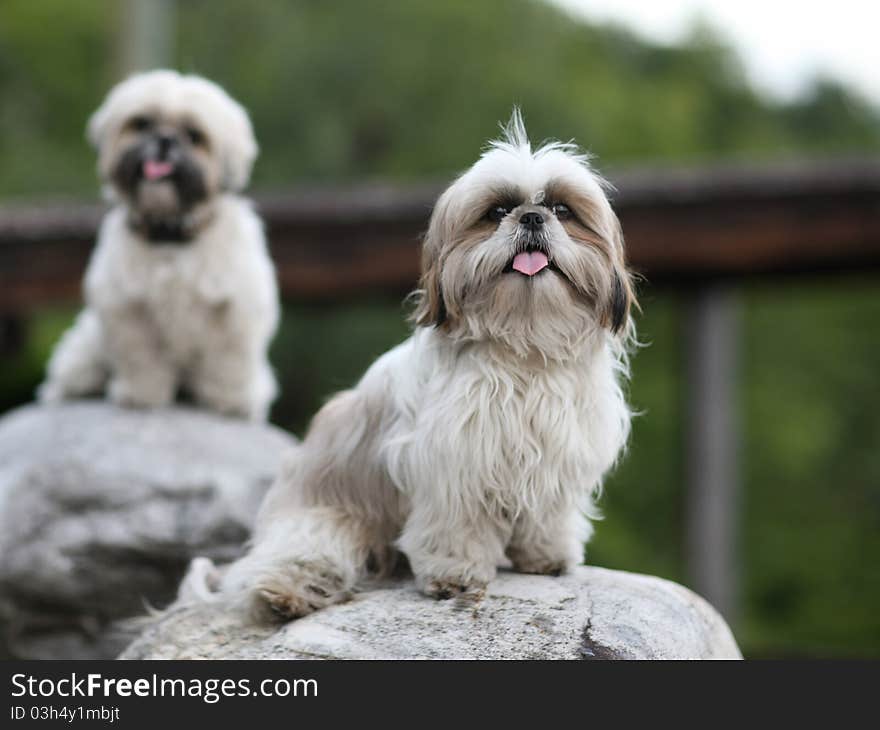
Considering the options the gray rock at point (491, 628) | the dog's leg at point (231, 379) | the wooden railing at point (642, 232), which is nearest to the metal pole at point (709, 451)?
the wooden railing at point (642, 232)

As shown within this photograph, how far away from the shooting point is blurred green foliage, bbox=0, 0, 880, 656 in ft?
61.0

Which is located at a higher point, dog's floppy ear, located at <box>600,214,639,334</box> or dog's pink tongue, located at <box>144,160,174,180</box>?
dog's pink tongue, located at <box>144,160,174,180</box>

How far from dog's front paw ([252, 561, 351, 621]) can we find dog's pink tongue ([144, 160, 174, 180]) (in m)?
2.64

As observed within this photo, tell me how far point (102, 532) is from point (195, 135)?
7.39 feet

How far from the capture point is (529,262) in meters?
3.80

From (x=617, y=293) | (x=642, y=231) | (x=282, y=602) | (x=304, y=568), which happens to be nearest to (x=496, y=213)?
(x=617, y=293)

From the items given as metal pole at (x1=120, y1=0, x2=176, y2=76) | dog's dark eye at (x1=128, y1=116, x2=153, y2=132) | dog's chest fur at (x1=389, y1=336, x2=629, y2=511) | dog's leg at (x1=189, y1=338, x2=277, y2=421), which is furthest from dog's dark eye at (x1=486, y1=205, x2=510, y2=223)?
metal pole at (x1=120, y1=0, x2=176, y2=76)

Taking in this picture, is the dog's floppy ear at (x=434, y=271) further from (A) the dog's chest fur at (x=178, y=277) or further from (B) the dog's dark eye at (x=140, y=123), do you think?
(B) the dog's dark eye at (x=140, y=123)

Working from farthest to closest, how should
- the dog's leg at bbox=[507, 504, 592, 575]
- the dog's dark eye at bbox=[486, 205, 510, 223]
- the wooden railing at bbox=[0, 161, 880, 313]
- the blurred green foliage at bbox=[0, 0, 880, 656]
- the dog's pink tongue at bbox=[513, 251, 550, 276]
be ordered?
the blurred green foliage at bbox=[0, 0, 880, 656] < the wooden railing at bbox=[0, 161, 880, 313] < the dog's leg at bbox=[507, 504, 592, 575] < the dog's dark eye at bbox=[486, 205, 510, 223] < the dog's pink tongue at bbox=[513, 251, 550, 276]

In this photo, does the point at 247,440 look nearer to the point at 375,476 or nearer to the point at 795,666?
the point at 375,476

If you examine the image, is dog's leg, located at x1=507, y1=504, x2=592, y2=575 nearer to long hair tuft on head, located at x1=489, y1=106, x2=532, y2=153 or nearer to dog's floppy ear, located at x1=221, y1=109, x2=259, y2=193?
long hair tuft on head, located at x1=489, y1=106, x2=532, y2=153

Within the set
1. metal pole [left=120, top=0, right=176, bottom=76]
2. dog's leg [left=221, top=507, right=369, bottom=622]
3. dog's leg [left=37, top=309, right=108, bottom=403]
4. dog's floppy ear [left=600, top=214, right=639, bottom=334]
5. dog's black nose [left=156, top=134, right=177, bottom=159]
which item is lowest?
dog's leg [left=221, top=507, right=369, bottom=622]

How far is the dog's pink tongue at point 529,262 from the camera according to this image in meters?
3.80

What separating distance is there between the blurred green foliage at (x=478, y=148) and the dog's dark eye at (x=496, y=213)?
13.5 m
